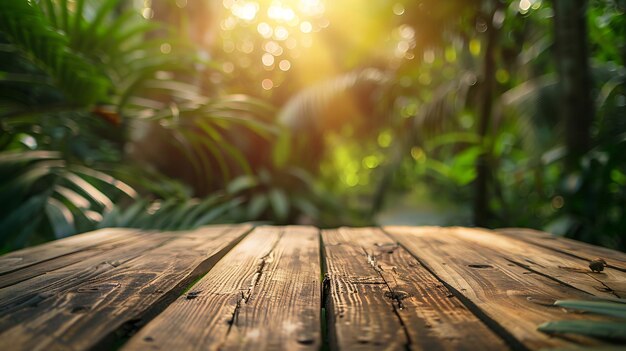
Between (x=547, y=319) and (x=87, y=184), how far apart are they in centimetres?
201

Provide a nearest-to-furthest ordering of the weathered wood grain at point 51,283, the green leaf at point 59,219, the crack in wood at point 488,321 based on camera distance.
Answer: the crack in wood at point 488,321, the weathered wood grain at point 51,283, the green leaf at point 59,219

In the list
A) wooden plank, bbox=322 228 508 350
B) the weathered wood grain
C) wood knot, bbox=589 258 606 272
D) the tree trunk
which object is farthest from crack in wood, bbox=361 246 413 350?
the tree trunk

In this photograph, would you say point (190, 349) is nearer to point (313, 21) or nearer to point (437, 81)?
point (437, 81)

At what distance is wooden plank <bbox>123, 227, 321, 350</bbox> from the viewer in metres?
0.67

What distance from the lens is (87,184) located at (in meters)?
A: 2.19

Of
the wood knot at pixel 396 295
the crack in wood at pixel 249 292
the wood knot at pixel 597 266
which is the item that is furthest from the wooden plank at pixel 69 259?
the wood knot at pixel 597 266

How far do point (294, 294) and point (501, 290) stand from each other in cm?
40

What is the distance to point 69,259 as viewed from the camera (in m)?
1.27

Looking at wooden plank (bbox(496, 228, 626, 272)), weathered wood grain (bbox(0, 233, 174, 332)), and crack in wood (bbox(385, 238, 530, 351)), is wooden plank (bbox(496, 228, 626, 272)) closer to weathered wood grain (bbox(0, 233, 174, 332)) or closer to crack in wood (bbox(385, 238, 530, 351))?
crack in wood (bbox(385, 238, 530, 351))

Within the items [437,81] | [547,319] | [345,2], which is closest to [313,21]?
[345,2]

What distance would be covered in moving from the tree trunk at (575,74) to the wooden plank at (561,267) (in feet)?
4.40

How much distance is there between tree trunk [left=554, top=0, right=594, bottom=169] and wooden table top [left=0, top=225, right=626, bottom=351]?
1415 millimetres

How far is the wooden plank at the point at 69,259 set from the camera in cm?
105

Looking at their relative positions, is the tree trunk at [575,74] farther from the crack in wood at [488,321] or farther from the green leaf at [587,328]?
the green leaf at [587,328]
